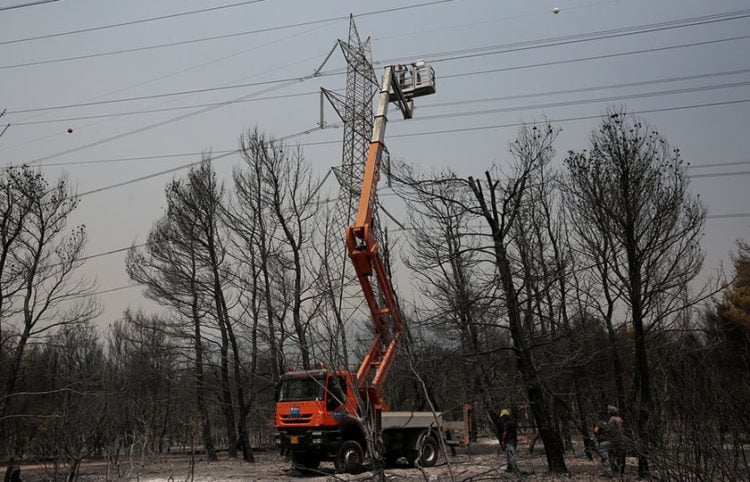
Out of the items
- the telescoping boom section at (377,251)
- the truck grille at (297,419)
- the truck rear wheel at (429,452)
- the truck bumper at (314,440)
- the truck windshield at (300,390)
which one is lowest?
the truck rear wheel at (429,452)

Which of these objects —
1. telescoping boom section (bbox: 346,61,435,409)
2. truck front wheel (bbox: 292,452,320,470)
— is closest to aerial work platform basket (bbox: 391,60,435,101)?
telescoping boom section (bbox: 346,61,435,409)

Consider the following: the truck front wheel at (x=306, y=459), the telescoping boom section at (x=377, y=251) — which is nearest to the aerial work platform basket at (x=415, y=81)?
the telescoping boom section at (x=377, y=251)

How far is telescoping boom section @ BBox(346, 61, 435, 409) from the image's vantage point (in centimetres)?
1495

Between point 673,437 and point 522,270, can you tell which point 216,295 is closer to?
point 522,270

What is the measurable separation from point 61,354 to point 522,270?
37.8m

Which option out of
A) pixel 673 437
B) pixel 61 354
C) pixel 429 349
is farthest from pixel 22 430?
pixel 673 437

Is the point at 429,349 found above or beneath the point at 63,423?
above

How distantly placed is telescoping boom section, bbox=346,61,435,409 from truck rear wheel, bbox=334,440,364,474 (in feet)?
4.36

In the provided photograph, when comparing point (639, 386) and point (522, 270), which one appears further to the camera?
point (522, 270)

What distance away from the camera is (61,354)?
43812mm

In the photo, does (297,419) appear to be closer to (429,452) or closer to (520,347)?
(429,452)

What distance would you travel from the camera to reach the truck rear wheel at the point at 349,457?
16719 millimetres

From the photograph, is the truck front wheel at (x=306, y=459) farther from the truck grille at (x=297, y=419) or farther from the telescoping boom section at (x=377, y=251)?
the telescoping boom section at (x=377, y=251)

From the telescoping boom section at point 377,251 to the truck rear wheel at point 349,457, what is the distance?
4.36 feet
